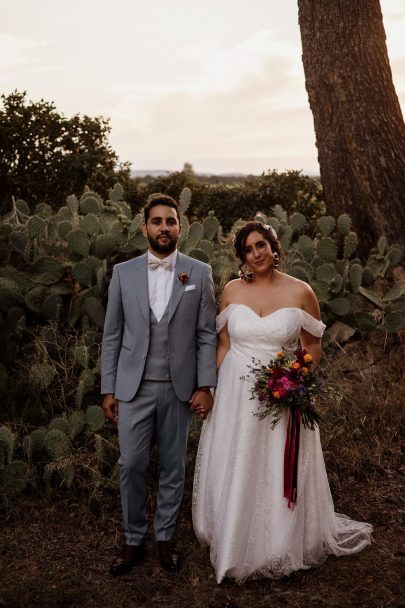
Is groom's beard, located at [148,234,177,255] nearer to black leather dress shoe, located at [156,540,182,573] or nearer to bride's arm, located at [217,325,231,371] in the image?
bride's arm, located at [217,325,231,371]

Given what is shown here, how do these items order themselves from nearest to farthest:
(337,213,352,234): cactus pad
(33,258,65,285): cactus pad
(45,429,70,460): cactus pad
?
(45,429,70,460): cactus pad, (33,258,65,285): cactus pad, (337,213,352,234): cactus pad

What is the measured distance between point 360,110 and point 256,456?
496 cm

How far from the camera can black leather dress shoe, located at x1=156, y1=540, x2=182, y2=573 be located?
426 cm

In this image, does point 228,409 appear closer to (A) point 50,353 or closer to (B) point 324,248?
(A) point 50,353

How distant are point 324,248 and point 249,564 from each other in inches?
156

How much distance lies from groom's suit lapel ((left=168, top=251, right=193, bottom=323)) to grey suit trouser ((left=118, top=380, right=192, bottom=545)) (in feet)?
1.49

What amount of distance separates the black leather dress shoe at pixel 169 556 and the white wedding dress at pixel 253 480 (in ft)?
0.70

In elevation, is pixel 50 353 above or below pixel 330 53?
below

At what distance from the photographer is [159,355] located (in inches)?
163

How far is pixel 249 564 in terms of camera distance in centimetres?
414

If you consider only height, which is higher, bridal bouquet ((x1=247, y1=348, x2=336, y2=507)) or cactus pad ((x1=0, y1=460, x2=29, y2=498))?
bridal bouquet ((x1=247, y1=348, x2=336, y2=507))

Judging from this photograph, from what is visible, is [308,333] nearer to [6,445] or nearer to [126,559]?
[126,559]

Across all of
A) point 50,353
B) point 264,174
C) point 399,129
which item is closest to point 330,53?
point 399,129

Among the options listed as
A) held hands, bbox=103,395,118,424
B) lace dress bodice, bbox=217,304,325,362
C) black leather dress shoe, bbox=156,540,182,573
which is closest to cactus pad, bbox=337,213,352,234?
lace dress bodice, bbox=217,304,325,362
